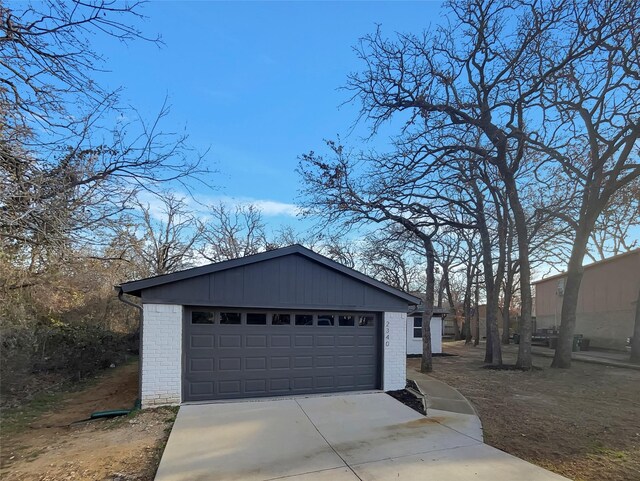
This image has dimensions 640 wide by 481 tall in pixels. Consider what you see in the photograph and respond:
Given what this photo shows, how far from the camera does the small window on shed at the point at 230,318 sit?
9.77 m

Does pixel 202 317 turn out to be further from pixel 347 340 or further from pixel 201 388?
pixel 347 340

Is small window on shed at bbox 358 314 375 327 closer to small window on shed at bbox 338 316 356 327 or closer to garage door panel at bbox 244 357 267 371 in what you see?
small window on shed at bbox 338 316 356 327

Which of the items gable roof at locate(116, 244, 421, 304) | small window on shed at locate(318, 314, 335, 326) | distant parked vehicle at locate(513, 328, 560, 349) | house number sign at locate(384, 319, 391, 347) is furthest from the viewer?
distant parked vehicle at locate(513, 328, 560, 349)

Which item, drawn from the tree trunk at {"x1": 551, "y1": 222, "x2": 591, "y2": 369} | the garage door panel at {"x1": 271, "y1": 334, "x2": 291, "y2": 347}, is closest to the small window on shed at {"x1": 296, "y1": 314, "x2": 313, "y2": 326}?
the garage door panel at {"x1": 271, "y1": 334, "x2": 291, "y2": 347}

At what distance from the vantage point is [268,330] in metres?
10.1

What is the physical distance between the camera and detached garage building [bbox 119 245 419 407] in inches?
357

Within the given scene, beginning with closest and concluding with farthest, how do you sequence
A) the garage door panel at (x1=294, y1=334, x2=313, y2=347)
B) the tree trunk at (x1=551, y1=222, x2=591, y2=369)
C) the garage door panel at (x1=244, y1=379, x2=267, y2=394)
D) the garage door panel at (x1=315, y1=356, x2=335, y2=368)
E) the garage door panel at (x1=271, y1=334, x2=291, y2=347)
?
the garage door panel at (x1=244, y1=379, x2=267, y2=394) < the garage door panel at (x1=271, y1=334, x2=291, y2=347) < the garage door panel at (x1=294, y1=334, x2=313, y2=347) < the garage door panel at (x1=315, y1=356, x2=335, y2=368) < the tree trunk at (x1=551, y1=222, x2=591, y2=369)

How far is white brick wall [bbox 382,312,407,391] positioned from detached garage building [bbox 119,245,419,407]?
26 mm

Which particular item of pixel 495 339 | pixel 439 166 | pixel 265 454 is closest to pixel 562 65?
pixel 439 166

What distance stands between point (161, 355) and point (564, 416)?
28.3 feet

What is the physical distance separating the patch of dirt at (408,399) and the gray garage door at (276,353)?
693mm

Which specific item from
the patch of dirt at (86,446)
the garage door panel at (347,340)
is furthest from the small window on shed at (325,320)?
the patch of dirt at (86,446)

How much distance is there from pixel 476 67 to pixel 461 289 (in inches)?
1487

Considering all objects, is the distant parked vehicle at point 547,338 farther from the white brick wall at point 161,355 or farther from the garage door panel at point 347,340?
the white brick wall at point 161,355
